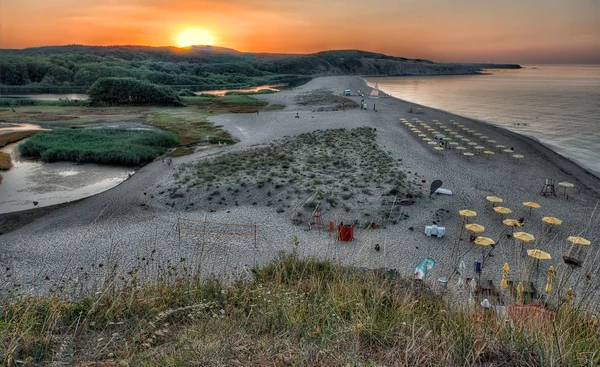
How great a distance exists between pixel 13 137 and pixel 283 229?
40.7m

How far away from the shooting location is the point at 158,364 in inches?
149

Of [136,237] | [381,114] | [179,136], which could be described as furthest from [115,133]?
[381,114]

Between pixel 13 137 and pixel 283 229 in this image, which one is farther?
pixel 13 137

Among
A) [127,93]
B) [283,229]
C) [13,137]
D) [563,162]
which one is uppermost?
[127,93]

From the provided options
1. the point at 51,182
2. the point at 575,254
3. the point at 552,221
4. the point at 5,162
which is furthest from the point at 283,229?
the point at 5,162

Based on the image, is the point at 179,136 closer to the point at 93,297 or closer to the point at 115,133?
A: the point at 115,133

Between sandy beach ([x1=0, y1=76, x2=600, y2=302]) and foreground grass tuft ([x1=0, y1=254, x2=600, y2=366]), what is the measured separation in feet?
10.0

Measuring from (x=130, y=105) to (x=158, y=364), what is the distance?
7629 centimetres

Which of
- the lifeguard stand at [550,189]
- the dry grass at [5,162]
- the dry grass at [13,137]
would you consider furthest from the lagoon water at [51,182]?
the lifeguard stand at [550,189]

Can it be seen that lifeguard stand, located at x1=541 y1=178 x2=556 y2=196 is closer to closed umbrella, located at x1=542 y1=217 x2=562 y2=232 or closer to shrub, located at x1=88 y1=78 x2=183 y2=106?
closed umbrella, located at x1=542 y1=217 x2=562 y2=232

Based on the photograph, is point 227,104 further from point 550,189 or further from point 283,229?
point 550,189

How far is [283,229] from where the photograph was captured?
1831 centimetres

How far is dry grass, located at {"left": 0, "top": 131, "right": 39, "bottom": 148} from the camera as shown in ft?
134

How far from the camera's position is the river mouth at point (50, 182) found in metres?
24.6
